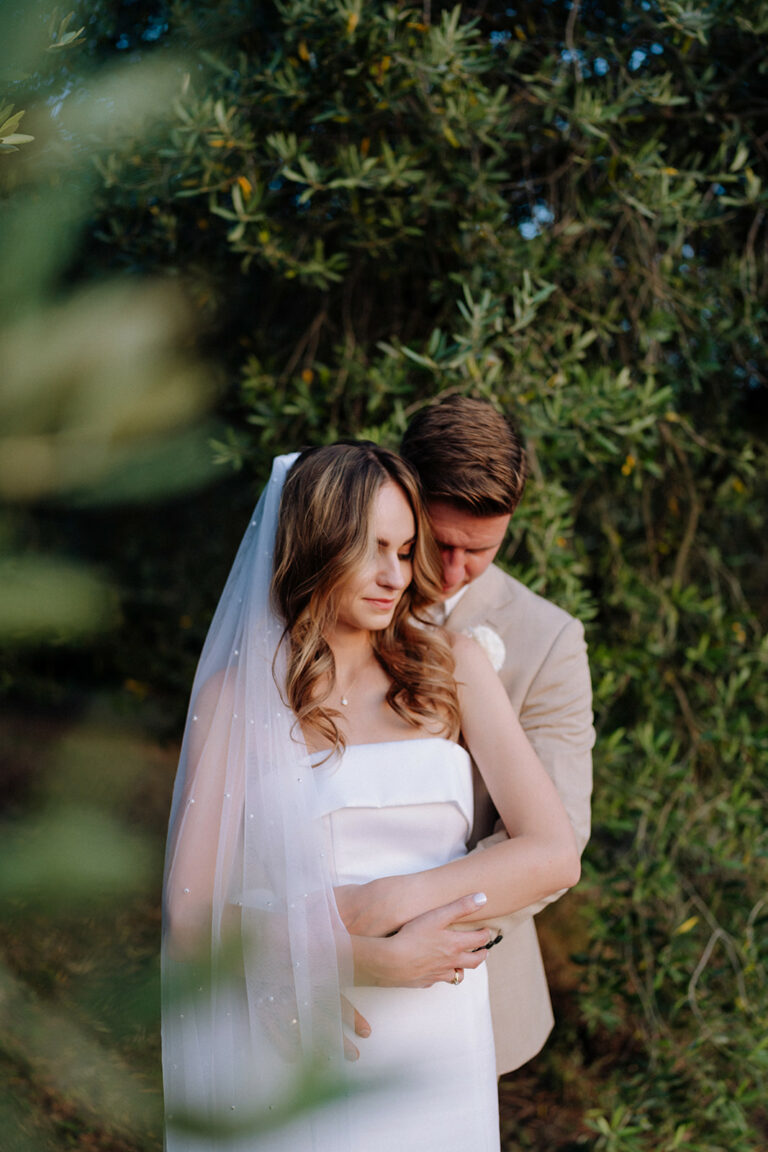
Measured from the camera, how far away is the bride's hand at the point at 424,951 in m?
1.78

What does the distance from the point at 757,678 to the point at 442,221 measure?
1.90m

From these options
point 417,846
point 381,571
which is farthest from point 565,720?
point 381,571

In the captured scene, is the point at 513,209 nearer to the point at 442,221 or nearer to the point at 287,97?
the point at 442,221

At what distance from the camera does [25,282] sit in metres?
0.53

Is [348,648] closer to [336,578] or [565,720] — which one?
[336,578]

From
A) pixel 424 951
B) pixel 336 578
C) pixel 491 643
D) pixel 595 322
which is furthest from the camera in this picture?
pixel 595 322

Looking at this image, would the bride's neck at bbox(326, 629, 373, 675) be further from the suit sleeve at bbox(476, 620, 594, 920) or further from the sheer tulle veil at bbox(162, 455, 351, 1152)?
the suit sleeve at bbox(476, 620, 594, 920)

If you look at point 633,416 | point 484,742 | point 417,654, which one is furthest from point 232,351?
point 484,742

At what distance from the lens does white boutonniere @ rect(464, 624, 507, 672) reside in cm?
226

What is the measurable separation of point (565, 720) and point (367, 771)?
0.51 metres

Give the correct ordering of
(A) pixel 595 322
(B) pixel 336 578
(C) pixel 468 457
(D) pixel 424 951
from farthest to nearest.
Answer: (A) pixel 595 322
(C) pixel 468 457
(B) pixel 336 578
(D) pixel 424 951

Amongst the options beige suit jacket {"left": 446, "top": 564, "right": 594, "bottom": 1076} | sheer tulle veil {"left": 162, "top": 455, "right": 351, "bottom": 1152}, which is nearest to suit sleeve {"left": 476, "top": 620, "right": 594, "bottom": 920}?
beige suit jacket {"left": 446, "top": 564, "right": 594, "bottom": 1076}

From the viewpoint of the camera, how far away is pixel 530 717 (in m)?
2.28

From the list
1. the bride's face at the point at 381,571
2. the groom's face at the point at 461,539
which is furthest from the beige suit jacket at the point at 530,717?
the bride's face at the point at 381,571
